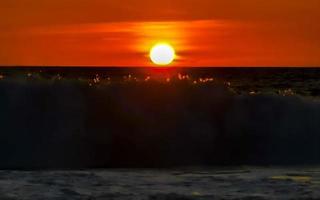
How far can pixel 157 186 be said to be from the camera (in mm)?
8375

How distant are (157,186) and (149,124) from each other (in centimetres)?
582

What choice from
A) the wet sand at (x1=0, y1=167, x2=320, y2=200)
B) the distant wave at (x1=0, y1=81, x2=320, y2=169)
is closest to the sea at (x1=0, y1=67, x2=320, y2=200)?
the distant wave at (x1=0, y1=81, x2=320, y2=169)

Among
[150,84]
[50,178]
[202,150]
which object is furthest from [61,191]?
[150,84]

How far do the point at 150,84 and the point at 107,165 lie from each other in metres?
3.05

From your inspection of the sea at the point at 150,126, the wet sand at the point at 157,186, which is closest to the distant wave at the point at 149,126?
the sea at the point at 150,126

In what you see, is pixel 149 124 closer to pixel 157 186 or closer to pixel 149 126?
pixel 149 126

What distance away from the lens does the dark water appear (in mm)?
13242

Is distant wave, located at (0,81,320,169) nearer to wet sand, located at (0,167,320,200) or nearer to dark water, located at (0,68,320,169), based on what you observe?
dark water, located at (0,68,320,169)

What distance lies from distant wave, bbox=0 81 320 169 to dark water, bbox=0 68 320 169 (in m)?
0.02

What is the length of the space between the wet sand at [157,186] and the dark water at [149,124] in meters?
3.38

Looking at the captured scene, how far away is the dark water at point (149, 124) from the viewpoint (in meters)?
13.2

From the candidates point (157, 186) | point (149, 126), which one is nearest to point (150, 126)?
point (149, 126)

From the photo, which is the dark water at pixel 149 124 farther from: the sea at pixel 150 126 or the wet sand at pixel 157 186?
the wet sand at pixel 157 186

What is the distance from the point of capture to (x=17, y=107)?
14375 millimetres
